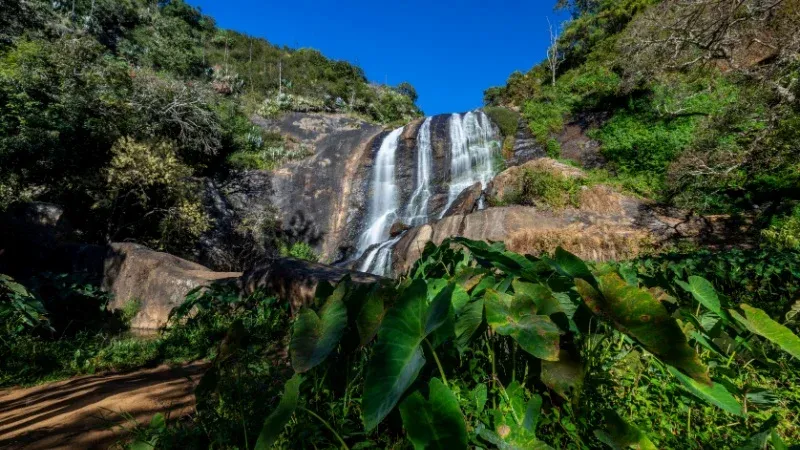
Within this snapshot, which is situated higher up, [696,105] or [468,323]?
[696,105]

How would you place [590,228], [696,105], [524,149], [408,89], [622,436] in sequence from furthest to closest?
[408,89], [524,149], [696,105], [590,228], [622,436]

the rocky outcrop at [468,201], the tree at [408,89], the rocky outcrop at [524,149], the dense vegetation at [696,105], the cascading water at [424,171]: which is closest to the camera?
the dense vegetation at [696,105]

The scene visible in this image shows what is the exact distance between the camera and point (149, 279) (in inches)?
302

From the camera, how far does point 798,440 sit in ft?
4.17

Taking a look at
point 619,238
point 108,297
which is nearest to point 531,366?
point 108,297

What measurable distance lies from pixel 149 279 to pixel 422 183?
10055 mm

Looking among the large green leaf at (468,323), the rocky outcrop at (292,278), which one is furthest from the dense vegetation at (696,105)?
the large green leaf at (468,323)

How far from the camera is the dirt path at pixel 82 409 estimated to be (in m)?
1.85

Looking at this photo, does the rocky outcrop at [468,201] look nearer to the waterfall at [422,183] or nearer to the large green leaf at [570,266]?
the waterfall at [422,183]

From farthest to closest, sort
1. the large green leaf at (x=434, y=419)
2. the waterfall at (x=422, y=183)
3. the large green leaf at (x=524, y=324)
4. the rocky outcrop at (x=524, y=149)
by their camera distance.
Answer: the rocky outcrop at (x=524, y=149) < the waterfall at (x=422, y=183) < the large green leaf at (x=524, y=324) < the large green leaf at (x=434, y=419)

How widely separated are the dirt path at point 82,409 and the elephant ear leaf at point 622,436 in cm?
198

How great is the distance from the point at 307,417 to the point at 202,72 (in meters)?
27.8

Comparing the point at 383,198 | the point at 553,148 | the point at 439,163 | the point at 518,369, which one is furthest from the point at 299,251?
the point at 518,369

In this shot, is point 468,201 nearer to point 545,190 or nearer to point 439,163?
point 545,190
